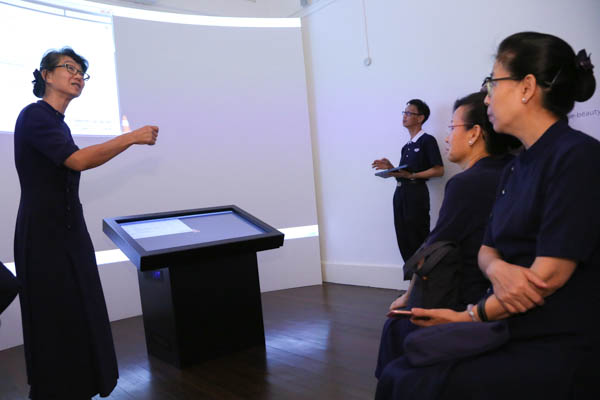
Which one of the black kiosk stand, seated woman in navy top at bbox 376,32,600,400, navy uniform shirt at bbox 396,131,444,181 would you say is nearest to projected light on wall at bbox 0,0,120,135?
Answer: the black kiosk stand

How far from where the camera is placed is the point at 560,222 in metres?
0.96

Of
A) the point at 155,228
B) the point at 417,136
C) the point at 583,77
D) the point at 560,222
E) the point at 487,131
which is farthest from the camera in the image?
the point at 417,136

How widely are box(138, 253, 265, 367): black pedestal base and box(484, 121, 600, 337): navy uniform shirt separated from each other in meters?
1.75

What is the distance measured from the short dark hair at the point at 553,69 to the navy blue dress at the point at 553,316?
0.24 feet

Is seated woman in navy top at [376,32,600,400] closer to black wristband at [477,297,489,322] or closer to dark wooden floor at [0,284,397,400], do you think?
black wristband at [477,297,489,322]

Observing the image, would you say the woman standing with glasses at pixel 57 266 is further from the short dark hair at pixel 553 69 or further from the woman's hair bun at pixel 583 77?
the woman's hair bun at pixel 583 77

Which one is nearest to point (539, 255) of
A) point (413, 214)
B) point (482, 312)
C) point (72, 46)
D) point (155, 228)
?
point (482, 312)

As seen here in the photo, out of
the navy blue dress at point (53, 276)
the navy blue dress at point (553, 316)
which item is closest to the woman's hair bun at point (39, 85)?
the navy blue dress at point (53, 276)

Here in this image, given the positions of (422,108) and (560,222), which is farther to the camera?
(422,108)

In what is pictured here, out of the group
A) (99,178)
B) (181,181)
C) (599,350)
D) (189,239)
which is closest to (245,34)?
(181,181)

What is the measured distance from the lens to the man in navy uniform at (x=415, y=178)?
368cm

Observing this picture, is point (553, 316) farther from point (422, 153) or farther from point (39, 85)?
point (422, 153)

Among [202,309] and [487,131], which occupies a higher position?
[487,131]

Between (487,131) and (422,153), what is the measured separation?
2.13 meters
